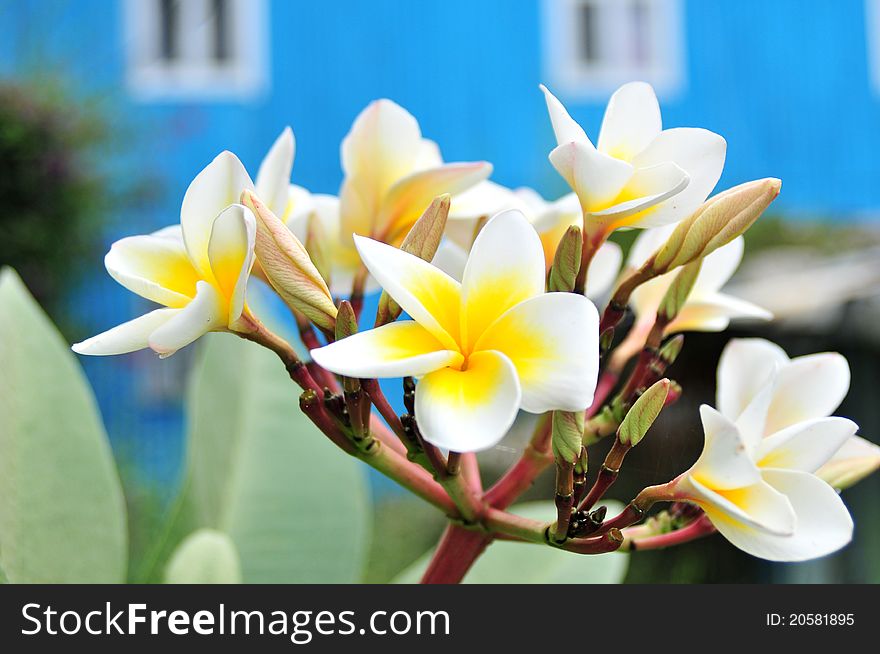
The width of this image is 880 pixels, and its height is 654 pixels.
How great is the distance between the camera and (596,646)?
0.70ft

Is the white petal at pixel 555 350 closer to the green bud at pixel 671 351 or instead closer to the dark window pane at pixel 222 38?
the green bud at pixel 671 351

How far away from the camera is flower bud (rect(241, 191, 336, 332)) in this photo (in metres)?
0.18

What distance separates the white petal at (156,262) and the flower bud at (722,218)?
11cm

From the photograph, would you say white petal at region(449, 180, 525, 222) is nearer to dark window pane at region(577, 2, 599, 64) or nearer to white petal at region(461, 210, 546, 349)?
white petal at region(461, 210, 546, 349)

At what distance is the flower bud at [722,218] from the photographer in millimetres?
200

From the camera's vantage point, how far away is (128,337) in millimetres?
188

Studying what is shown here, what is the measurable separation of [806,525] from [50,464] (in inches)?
7.9

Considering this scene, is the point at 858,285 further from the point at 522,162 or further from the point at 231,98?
the point at 231,98

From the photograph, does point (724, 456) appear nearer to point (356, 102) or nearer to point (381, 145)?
point (381, 145)

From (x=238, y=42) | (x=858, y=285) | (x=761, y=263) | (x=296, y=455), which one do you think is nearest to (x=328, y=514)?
(x=296, y=455)

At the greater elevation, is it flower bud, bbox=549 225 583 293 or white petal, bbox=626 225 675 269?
flower bud, bbox=549 225 583 293

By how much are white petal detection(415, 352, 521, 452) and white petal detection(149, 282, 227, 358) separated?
0.05 metres

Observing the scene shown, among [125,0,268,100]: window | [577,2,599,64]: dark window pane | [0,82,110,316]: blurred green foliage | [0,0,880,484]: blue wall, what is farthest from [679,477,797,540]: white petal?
[577,2,599,64]: dark window pane

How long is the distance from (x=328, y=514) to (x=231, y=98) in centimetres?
286
